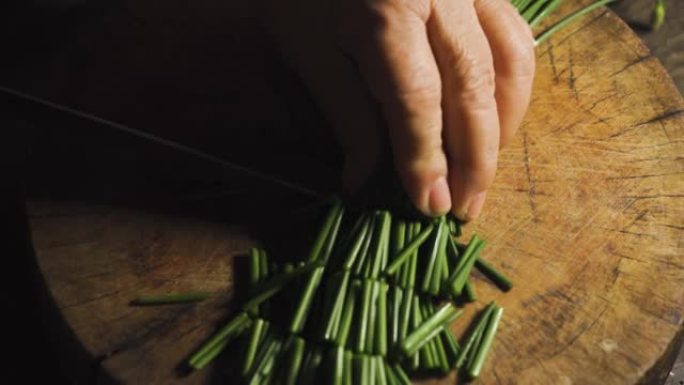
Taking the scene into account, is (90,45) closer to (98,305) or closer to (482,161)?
(98,305)

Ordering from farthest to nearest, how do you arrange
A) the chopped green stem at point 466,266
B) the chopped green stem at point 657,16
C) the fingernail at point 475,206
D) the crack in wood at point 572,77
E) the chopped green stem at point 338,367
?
the chopped green stem at point 657,16 < the crack in wood at point 572,77 < the fingernail at point 475,206 < the chopped green stem at point 466,266 < the chopped green stem at point 338,367

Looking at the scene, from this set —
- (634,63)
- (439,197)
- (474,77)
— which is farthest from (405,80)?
(634,63)

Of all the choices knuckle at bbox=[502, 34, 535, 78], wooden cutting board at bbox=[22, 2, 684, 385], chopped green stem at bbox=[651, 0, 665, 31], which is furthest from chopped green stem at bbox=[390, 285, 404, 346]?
chopped green stem at bbox=[651, 0, 665, 31]

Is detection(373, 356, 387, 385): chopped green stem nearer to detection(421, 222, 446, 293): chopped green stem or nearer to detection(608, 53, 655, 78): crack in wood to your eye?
detection(421, 222, 446, 293): chopped green stem

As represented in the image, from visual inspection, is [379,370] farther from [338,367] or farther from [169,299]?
[169,299]

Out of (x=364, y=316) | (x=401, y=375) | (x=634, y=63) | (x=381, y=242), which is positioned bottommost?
(x=401, y=375)

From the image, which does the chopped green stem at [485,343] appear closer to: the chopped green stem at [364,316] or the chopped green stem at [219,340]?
the chopped green stem at [364,316]

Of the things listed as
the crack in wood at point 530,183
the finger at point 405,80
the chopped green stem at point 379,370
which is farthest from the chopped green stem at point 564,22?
the chopped green stem at point 379,370
